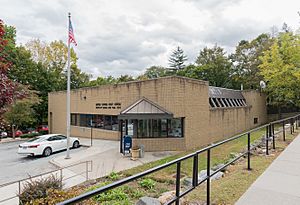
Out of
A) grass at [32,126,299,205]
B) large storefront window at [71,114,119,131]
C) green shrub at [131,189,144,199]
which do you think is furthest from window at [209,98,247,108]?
green shrub at [131,189,144,199]

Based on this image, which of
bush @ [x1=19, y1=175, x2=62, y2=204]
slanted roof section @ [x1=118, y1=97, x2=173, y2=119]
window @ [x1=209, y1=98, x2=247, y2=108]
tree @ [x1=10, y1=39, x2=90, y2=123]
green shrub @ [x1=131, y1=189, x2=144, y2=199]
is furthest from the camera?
tree @ [x1=10, y1=39, x2=90, y2=123]

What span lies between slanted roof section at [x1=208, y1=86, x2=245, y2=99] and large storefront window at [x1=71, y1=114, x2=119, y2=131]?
857 centimetres

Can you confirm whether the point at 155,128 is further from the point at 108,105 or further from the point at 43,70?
the point at 43,70

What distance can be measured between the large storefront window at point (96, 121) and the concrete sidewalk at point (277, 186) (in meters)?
14.6

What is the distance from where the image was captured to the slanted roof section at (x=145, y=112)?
45.9 ft

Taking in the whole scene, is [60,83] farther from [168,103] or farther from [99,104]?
[168,103]

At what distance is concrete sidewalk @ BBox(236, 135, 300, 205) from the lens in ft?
13.3

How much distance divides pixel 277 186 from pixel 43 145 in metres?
14.6

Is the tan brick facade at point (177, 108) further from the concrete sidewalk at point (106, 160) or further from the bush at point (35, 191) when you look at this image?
the bush at point (35, 191)

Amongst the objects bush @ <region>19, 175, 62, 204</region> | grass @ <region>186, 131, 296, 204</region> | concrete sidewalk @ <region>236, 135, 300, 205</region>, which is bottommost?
bush @ <region>19, 175, 62, 204</region>

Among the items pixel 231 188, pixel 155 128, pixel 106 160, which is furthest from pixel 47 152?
pixel 231 188

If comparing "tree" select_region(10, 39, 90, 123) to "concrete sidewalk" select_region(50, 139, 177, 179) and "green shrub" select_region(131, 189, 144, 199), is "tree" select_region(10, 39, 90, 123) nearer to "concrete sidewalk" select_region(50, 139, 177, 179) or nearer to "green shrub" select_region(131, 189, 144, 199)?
"concrete sidewalk" select_region(50, 139, 177, 179)

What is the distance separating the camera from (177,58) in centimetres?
5847

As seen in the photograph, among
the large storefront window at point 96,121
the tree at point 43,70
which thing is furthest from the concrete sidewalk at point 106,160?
the tree at point 43,70
